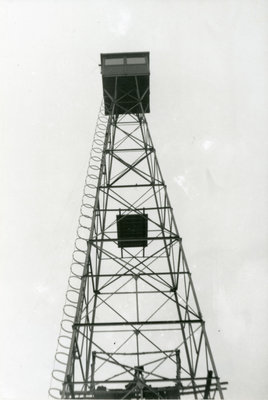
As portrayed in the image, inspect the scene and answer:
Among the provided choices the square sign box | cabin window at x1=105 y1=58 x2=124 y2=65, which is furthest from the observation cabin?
the square sign box

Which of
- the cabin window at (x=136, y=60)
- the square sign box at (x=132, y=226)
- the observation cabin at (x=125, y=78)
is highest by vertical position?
the cabin window at (x=136, y=60)

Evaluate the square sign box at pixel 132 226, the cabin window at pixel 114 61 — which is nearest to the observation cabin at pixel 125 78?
the cabin window at pixel 114 61

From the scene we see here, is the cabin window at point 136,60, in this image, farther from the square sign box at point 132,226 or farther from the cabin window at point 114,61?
the square sign box at point 132,226

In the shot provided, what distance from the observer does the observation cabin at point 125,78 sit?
1502cm

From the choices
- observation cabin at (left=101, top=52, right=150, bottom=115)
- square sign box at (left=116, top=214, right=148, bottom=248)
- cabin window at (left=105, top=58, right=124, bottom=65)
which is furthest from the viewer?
cabin window at (left=105, top=58, right=124, bottom=65)

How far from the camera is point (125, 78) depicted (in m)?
15.2

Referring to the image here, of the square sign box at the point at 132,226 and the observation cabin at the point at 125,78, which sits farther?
the observation cabin at the point at 125,78

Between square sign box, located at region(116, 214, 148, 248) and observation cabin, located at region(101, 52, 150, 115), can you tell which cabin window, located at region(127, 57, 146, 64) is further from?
square sign box, located at region(116, 214, 148, 248)

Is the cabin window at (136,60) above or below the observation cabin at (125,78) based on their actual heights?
above

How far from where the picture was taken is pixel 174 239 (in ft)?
35.8

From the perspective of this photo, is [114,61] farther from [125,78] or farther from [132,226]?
[132,226]

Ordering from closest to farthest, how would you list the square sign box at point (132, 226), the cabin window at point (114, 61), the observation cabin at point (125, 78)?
the square sign box at point (132, 226)
the observation cabin at point (125, 78)
the cabin window at point (114, 61)

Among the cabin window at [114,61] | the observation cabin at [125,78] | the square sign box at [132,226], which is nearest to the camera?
the square sign box at [132,226]

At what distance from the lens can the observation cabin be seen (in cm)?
1502
